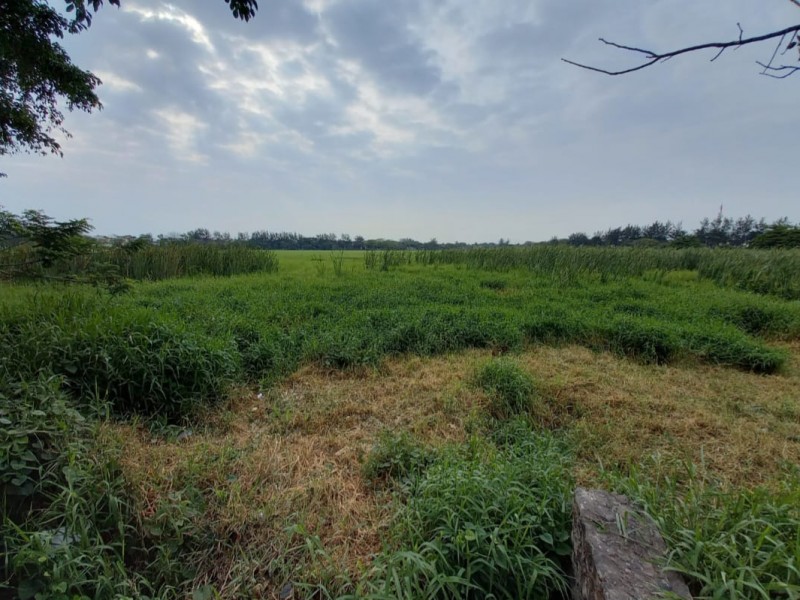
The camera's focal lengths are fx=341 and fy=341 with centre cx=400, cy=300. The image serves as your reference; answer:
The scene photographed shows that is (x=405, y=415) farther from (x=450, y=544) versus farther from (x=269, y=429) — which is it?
(x=450, y=544)

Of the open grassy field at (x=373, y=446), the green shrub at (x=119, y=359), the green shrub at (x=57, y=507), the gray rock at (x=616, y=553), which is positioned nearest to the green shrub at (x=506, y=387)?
the open grassy field at (x=373, y=446)

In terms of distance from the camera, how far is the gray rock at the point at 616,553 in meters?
1.04

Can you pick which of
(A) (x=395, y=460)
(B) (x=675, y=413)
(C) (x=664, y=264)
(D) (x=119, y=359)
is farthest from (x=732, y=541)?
(C) (x=664, y=264)

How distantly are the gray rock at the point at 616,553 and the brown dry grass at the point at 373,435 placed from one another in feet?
2.18

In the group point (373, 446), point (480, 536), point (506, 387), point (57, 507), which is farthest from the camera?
point (506, 387)

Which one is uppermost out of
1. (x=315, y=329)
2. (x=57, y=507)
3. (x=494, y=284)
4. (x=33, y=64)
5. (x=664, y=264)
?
(x=33, y=64)

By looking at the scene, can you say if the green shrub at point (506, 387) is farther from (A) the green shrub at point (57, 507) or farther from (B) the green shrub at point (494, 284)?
(B) the green shrub at point (494, 284)

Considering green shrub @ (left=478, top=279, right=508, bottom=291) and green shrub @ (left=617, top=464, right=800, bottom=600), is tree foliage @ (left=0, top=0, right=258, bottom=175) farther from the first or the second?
green shrub @ (left=478, top=279, right=508, bottom=291)

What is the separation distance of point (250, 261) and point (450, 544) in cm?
1115

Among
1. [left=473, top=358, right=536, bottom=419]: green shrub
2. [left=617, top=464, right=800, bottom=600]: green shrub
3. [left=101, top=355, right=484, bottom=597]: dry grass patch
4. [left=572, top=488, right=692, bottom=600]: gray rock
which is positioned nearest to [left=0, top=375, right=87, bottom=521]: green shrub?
[left=101, top=355, right=484, bottom=597]: dry grass patch

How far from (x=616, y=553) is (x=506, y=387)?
182 cm

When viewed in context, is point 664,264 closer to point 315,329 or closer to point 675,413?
point 675,413

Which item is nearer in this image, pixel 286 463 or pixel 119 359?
pixel 286 463

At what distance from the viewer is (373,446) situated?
2.26 meters
